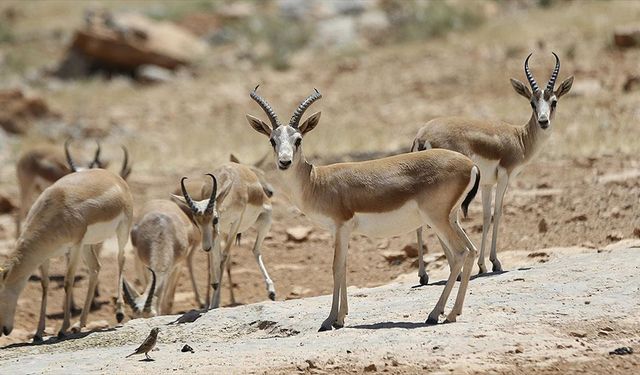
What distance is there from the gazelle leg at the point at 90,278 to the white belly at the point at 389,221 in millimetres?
4101

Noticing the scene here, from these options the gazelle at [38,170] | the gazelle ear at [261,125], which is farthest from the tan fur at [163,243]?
the gazelle at [38,170]

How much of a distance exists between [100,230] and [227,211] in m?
1.68

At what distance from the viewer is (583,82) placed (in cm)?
2745

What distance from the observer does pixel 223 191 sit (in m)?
13.8

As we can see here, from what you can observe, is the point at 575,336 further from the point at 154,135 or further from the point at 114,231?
the point at 154,135

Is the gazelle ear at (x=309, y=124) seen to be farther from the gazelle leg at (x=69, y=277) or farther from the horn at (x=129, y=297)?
the horn at (x=129, y=297)

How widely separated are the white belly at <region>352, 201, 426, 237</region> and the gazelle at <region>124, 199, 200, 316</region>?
3742mm

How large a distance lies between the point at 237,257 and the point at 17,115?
48.2 feet

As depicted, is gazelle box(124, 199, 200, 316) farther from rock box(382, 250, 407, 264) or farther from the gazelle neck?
the gazelle neck

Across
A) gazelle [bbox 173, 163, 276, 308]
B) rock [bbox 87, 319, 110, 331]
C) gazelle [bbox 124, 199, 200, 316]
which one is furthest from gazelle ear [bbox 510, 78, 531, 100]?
rock [bbox 87, 319, 110, 331]

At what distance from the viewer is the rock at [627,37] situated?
98.5 ft

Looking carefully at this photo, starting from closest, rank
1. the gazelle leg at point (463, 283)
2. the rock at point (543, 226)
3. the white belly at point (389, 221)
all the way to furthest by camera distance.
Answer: the gazelle leg at point (463, 283), the white belly at point (389, 221), the rock at point (543, 226)

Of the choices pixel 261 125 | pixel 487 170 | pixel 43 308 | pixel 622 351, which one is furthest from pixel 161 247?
pixel 622 351

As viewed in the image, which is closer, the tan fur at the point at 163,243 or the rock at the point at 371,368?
the rock at the point at 371,368
